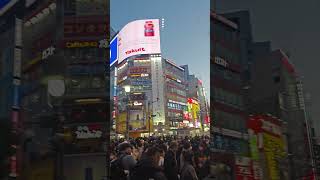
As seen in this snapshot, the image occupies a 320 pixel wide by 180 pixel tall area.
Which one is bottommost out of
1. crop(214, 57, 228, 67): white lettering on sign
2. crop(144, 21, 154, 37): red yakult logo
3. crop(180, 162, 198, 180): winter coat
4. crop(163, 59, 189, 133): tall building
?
crop(180, 162, 198, 180): winter coat

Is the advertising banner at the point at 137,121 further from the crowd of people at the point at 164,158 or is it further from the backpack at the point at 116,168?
the backpack at the point at 116,168

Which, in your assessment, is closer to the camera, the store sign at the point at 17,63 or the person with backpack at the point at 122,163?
the person with backpack at the point at 122,163

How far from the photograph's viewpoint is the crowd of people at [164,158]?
3.16 metres

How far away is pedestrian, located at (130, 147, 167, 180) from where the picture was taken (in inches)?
126

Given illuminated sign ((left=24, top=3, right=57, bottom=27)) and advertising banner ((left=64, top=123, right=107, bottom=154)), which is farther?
illuminated sign ((left=24, top=3, right=57, bottom=27))

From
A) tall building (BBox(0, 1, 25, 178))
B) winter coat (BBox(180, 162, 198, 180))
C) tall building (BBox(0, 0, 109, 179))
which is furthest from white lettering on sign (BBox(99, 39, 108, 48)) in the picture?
winter coat (BBox(180, 162, 198, 180))

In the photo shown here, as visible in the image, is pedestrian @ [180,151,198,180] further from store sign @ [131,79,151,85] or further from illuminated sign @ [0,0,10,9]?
illuminated sign @ [0,0,10,9]

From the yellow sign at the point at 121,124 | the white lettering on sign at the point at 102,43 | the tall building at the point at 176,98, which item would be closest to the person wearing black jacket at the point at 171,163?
the tall building at the point at 176,98

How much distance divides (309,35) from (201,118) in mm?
951

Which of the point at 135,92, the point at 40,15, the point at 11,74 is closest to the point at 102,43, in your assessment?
the point at 135,92

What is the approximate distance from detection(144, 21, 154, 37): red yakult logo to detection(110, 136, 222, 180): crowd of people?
73 cm

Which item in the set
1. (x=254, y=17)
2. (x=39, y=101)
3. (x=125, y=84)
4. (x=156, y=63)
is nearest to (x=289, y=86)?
(x=254, y=17)

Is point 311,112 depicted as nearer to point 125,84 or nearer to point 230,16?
point 230,16

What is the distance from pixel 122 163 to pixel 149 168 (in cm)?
20
